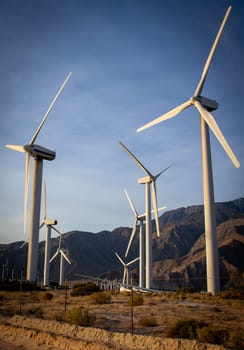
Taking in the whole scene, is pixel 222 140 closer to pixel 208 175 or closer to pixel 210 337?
pixel 208 175

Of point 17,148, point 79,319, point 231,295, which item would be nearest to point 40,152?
point 17,148

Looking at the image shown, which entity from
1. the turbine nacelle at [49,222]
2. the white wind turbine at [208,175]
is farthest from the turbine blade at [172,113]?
the turbine nacelle at [49,222]

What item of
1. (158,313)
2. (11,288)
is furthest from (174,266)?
(158,313)

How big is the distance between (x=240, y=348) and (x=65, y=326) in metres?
8.42

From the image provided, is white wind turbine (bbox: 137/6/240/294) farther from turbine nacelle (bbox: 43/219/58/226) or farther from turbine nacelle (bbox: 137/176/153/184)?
turbine nacelle (bbox: 43/219/58/226)

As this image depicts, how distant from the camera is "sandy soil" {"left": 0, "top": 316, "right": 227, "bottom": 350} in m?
13.0

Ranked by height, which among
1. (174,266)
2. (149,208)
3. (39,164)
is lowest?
(174,266)

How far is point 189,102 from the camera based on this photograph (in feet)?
155

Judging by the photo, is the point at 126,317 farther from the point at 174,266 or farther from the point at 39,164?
the point at 174,266

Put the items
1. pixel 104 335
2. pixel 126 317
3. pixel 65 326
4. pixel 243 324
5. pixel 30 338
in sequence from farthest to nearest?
pixel 126 317 < pixel 243 324 < pixel 65 326 < pixel 30 338 < pixel 104 335

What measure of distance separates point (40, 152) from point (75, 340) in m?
62.7

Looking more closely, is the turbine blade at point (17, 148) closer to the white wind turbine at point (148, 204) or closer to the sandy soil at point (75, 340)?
Result: the white wind turbine at point (148, 204)

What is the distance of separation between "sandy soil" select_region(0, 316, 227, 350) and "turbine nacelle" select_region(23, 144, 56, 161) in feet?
184

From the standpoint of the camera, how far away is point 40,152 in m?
73.8
